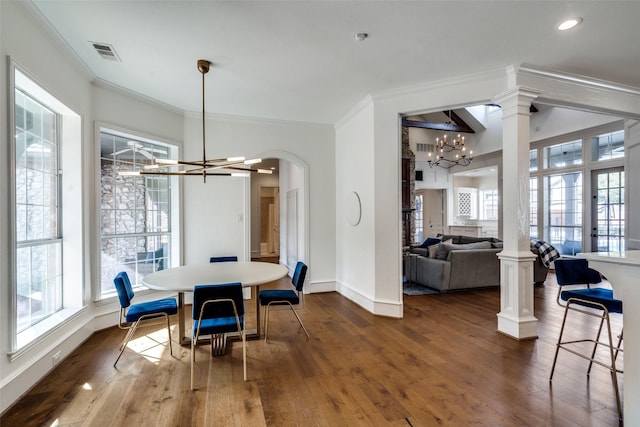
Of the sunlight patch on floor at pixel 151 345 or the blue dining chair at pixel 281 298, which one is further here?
the blue dining chair at pixel 281 298

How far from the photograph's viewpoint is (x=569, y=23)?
2486 millimetres

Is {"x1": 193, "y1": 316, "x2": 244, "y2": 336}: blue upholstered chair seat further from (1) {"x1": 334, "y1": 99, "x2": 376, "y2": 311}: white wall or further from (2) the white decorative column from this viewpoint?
(2) the white decorative column

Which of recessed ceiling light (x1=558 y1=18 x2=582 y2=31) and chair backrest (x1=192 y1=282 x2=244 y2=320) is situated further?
recessed ceiling light (x1=558 y1=18 x2=582 y2=31)

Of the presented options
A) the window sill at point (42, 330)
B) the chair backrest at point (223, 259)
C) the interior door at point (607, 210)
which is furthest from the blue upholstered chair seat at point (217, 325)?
the interior door at point (607, 210)

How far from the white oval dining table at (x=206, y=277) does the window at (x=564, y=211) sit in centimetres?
683

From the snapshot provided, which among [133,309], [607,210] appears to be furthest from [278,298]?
[607,210]

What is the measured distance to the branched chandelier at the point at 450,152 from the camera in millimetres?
7242

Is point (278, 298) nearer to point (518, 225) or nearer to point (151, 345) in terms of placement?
point (151, 345)

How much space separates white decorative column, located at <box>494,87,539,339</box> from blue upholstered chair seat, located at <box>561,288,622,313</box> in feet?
2.32

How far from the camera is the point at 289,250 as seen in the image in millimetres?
7207

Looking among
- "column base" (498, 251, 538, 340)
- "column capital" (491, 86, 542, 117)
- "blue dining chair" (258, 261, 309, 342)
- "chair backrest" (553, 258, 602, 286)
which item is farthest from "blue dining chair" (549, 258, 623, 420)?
"blue dining chair" (258, 261, 309, 342)

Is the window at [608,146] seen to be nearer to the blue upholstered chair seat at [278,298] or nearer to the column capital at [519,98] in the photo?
the column capital at [519,98]

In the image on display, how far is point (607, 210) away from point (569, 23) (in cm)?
530

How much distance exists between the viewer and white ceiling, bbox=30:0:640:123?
90.2 inches
